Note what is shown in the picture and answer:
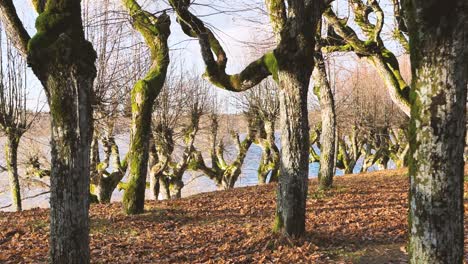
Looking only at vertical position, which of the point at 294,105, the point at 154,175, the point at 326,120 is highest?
the point at 326,120

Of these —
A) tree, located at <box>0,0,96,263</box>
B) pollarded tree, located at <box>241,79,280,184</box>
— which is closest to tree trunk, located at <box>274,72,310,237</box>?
tree, located at <box>0,0,96,263</box>

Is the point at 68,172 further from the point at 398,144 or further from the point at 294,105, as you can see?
the point at 398,144

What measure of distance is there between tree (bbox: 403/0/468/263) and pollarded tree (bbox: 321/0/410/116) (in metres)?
8.30

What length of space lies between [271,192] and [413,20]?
1034 centimetres

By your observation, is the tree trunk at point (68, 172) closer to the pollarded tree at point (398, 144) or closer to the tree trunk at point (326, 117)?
the tree trunk at point (326, 117)

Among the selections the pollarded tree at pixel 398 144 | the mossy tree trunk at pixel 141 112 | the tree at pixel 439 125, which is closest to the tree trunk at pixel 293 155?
the tree at pixel 439 125

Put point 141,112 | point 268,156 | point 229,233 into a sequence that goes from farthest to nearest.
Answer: point 268,156 → point 141,112 → point 229,233

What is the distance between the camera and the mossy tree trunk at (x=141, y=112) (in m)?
9.49

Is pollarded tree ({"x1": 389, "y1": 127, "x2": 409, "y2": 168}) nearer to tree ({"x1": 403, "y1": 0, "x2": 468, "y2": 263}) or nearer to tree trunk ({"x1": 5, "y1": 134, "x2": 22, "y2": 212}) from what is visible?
tree trunk ({"x1": 5, "y1": 134, "x2": 22, "y2": 212})

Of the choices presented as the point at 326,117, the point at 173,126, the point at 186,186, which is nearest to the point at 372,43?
the point at 326,117

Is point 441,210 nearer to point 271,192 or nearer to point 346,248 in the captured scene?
point 346,248

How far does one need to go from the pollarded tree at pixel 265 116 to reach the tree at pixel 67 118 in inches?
690

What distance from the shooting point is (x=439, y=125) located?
344 cm

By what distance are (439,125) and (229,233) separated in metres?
5.08
